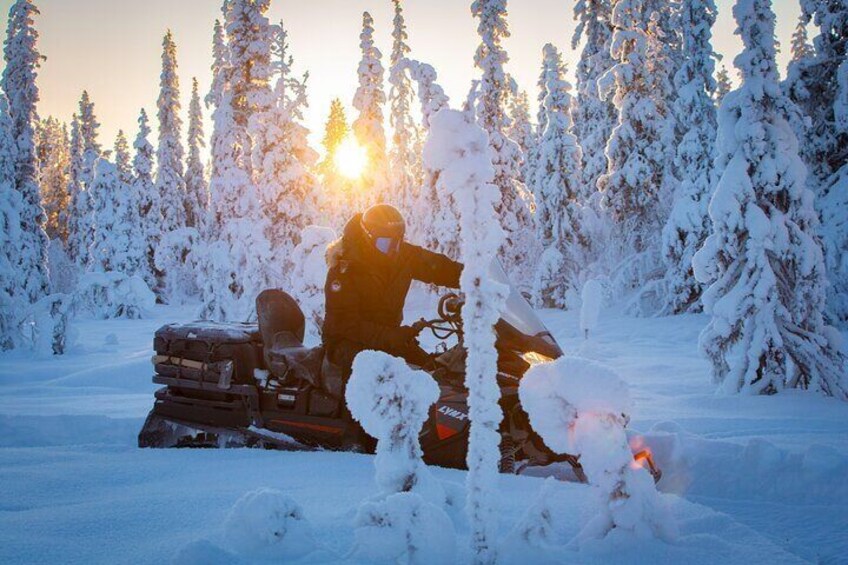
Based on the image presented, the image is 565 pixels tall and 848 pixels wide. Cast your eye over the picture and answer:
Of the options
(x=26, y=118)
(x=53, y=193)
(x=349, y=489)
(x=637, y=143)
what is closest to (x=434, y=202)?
(x=637, y=143)

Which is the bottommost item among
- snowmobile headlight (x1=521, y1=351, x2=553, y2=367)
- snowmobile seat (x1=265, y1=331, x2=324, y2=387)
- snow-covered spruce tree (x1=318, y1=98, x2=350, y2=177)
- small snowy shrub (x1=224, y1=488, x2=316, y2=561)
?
small snowy shrub (x1=224, y1=488, x2=316, y2=561)

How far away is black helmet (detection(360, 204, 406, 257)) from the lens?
4.52m

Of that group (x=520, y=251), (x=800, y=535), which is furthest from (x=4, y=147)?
(x=800, y=535)

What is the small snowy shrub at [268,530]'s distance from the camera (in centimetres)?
205

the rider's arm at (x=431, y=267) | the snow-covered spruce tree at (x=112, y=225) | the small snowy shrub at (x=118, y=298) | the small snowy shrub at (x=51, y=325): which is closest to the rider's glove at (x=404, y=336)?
the rider's arm at (x=431, y=267)

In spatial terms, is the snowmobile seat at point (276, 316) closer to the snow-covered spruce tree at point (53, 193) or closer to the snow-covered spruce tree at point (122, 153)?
the snow-covered spruce tree at point (122, 153)

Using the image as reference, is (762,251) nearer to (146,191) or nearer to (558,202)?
(558,202)

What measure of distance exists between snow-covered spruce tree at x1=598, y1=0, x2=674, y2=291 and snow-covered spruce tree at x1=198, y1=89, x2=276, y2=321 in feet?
43.9

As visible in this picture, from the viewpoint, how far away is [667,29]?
2580cm

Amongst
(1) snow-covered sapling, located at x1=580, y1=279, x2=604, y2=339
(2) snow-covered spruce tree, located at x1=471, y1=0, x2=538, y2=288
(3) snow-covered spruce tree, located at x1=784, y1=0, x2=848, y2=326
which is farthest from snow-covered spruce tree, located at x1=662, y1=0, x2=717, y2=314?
(1) snow-covered sapling, located at x1=580, y1=279, x2=604, y2=339

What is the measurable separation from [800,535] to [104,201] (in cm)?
3897

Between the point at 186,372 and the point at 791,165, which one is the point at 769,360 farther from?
the point at 186,372

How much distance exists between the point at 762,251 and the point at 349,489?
679cm

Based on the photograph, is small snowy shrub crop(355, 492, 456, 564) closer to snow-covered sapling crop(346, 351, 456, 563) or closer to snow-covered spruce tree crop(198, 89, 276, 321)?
snow-covered sapling crop(346, 351, 456, 563)
